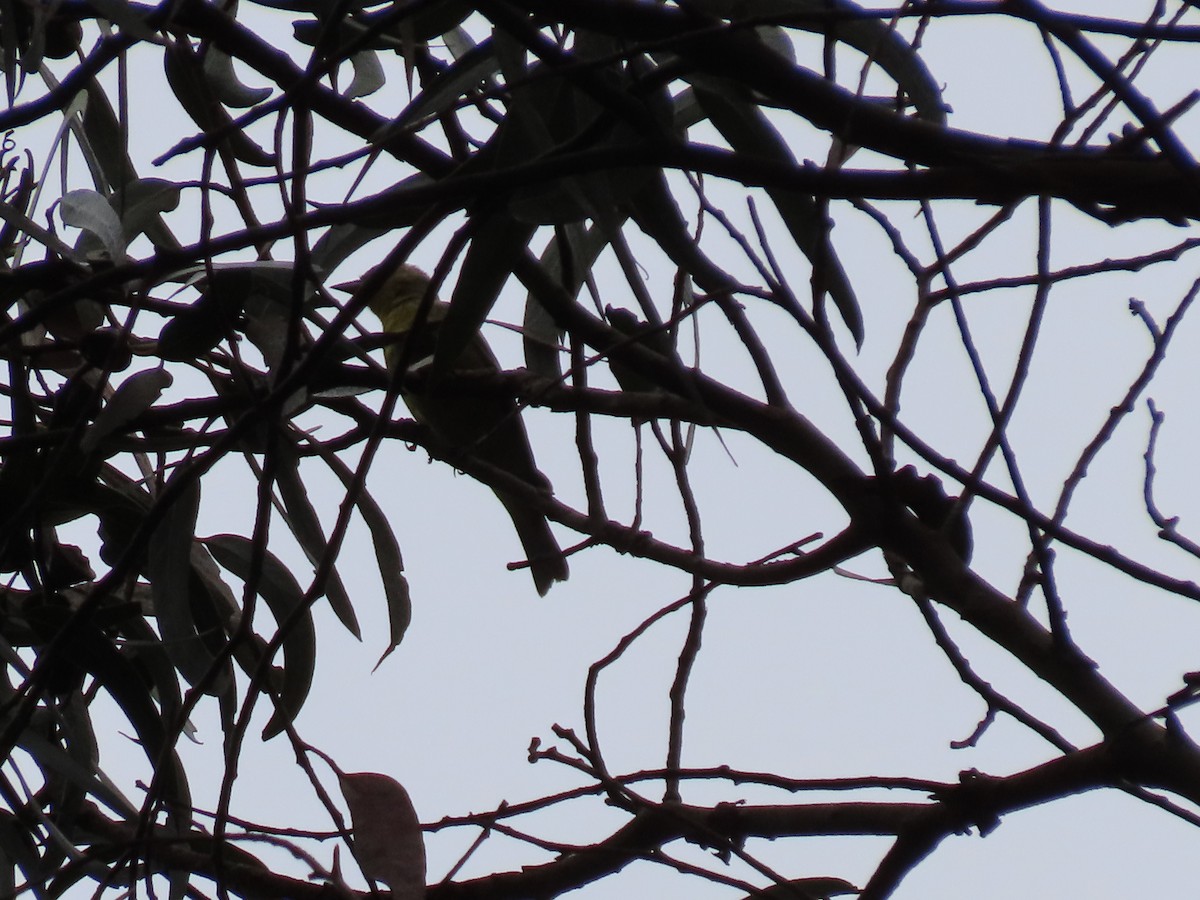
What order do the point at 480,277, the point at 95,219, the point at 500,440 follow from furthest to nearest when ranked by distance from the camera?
the point at 500,440
the point at 95,219
the point at 480,277

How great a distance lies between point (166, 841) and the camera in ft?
2.62

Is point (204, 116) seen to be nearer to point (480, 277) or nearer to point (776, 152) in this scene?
point (480, 277)

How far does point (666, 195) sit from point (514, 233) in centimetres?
10

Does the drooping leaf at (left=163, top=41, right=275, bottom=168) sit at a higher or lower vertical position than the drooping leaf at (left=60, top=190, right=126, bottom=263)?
higher

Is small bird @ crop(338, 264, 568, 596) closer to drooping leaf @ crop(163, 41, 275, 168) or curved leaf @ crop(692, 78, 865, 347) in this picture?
drooping leaf @ crop(163, 41, 275, 168)

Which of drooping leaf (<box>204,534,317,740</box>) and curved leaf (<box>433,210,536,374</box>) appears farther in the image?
drooping leaf (<box>204,534,317,740</box>)

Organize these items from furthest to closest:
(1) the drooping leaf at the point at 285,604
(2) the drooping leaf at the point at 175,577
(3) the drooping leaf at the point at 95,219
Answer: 1. (1) the drooping leaf at the point at 285,604
2. (2) the drooping leaf at the point at 175,577
3. (3) the drooping leaf at the point at 95,219

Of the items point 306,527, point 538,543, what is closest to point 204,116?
point 306,527

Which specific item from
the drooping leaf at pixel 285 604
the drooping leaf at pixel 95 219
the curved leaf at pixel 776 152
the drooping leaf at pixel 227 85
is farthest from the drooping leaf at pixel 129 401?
the curved leaf at pixel 776 152

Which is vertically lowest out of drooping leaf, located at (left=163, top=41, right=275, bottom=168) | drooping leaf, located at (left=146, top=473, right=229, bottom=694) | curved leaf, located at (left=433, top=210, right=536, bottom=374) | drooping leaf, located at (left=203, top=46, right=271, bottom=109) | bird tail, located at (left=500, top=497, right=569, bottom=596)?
drooping leaf, located at (left=146, top=473, right=229, bottom=694)

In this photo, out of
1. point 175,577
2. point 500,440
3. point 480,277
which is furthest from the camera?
point 500,440

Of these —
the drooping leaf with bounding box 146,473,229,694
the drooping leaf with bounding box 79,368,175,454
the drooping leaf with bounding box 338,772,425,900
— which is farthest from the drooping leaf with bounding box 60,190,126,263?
the drooping leaf with bounding box 338,772,425,900

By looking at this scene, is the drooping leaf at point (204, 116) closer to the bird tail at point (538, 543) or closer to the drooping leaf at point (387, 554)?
the drooping leaf at point (387, 554)

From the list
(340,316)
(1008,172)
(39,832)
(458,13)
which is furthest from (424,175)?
(39,832)
